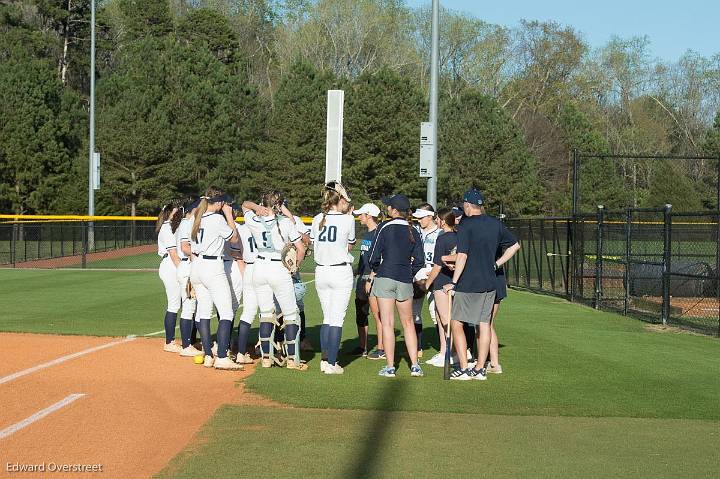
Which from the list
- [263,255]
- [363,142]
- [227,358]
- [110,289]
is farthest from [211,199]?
[363,142]

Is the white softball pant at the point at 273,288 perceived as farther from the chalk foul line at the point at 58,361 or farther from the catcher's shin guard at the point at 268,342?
the chalk foul line at the point at 58,361

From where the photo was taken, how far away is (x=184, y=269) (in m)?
12.0

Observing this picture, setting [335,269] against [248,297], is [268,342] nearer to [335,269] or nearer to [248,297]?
[248,297]

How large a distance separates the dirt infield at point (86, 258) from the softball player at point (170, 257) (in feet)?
74.6

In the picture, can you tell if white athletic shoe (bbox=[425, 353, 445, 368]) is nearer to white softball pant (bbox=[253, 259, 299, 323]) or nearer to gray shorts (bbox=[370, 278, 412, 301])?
gray shorts (bbox=[370, 278, 412, 301])

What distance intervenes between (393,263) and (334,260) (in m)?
0.65

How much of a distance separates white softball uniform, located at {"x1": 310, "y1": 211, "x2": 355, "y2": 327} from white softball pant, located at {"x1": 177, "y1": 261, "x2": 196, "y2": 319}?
6.30 feet

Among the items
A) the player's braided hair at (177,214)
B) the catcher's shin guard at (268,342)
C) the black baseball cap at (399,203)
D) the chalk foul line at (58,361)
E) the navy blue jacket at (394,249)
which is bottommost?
the chalk foul line at (58,361)

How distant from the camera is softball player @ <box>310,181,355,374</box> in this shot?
1070cm

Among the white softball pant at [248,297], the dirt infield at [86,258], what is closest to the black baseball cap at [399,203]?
the white softball pant at [248,297]

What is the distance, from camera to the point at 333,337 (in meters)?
11.0

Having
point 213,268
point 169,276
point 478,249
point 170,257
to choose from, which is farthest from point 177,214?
point 478,249

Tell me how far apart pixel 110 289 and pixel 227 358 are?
1347 centimetres

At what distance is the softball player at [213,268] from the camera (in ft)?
35.7
